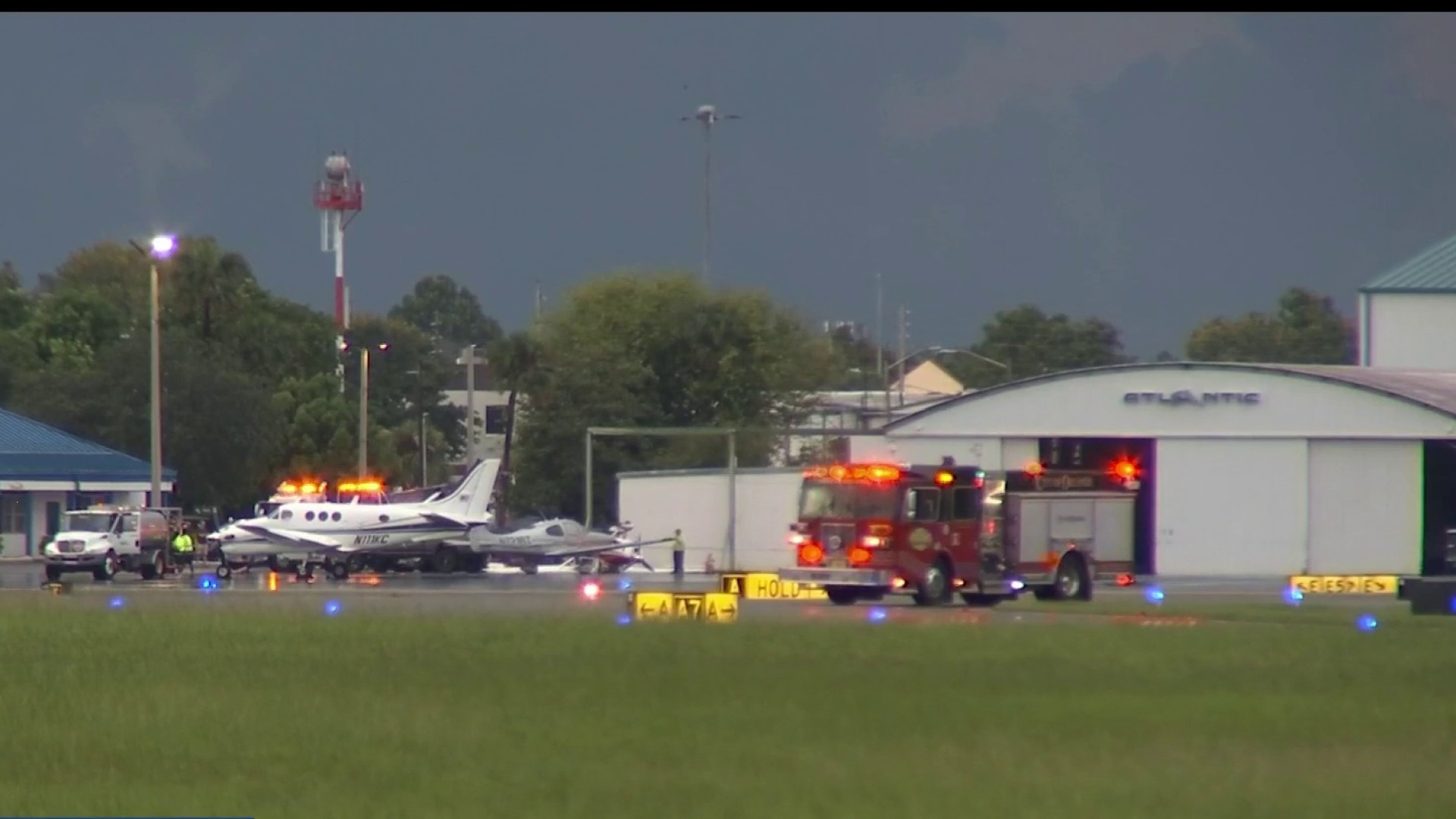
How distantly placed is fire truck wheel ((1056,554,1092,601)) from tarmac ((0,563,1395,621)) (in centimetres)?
156

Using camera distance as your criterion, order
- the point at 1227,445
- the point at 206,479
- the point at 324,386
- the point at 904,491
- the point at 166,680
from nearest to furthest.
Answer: the point at 166,680
the point at 904,491
the point at 1227,445
the point at 206,479
the point at 324,386

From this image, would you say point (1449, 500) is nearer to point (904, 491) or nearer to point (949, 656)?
point (904, 491)

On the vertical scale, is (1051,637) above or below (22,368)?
below

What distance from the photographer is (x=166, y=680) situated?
21.3 m

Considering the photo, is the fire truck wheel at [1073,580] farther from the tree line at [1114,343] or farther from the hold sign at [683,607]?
the tree line at [1114,343]

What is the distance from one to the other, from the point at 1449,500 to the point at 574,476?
34.5 meters

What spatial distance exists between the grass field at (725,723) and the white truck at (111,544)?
2572 cm

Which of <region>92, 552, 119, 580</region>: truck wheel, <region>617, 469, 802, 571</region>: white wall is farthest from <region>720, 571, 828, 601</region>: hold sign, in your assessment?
<region>92, 552, 119, 580</region>: truck wheel

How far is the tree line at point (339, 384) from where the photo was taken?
80625mm

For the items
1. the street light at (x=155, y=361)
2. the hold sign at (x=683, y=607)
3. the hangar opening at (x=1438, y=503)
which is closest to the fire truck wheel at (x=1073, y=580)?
the hold sign at (x=683, y=607)

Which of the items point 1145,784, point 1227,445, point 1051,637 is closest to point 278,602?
point 1051,637

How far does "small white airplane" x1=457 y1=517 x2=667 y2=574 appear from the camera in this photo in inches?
2344

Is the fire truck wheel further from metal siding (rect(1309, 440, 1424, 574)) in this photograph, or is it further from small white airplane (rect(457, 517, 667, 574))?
small white airplane (rect(457, 517, 667, 574))

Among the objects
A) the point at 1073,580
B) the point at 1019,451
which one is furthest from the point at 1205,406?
the point at 1073,580
